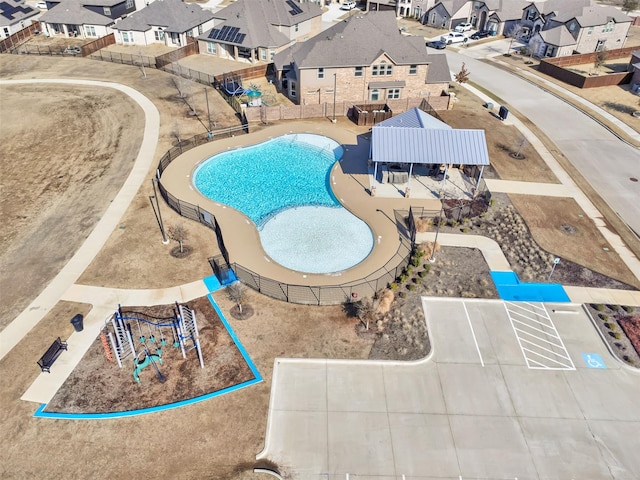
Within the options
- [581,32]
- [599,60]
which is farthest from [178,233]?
[581,32]

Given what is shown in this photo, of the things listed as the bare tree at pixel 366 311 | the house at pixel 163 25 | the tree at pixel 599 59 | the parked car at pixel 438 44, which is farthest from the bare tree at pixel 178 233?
the tree at pixel 599 59

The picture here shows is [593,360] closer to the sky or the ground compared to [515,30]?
closer to the ground

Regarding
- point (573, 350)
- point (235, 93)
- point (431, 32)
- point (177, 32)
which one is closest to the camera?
point (573, 350)

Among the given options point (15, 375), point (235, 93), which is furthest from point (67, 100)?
point (15, 375)

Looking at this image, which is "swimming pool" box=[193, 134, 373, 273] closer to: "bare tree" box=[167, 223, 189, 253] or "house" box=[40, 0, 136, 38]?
"bare tree" box=[167, 223, 189, 253]

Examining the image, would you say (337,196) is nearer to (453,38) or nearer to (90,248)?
(90,248)

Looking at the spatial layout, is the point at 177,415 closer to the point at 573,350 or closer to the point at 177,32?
the point at 573,350
